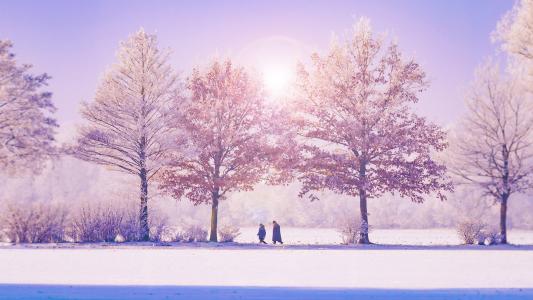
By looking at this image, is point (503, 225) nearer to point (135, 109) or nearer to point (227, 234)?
point (227, 234)

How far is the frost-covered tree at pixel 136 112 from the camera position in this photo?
89.4ft

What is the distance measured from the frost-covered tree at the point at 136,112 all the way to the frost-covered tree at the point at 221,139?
3.20 ft

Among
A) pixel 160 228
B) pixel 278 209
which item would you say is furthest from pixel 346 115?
pixel 278 209

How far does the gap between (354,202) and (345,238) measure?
4206 centimetres

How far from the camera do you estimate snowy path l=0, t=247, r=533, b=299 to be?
11062mm

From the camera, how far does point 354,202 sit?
70250 mm

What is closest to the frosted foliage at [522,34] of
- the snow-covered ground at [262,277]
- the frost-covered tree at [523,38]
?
the frost-covered tree at [523,38]

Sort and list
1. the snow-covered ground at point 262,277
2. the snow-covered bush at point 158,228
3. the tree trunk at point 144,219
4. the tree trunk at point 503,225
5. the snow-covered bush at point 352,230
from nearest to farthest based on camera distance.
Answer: the snow-covered ground at point 262,277 < the tree trunk at point 144,219 < the snow-covered bush at point 158,228 < the tree trunk at point 503,225 < the snow-covered bush at point 352,230

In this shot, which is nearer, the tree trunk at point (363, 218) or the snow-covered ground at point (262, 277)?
the snow-covered ground at point (262, 277)

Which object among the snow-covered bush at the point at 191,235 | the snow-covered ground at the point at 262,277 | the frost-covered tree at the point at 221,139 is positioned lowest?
the snow-covered ground at the point at 262,277

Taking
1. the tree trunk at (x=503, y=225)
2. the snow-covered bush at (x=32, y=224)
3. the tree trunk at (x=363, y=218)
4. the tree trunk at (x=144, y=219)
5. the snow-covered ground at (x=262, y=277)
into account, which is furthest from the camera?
the tree trunk at (x=503, y=225)

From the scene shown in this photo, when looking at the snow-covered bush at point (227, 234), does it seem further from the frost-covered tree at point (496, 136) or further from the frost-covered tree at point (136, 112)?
the frost-covered tree at point (496, 136)

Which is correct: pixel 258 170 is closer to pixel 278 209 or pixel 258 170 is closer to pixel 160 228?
pixel 160 228

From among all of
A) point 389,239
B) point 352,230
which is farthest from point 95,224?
point 389,239
